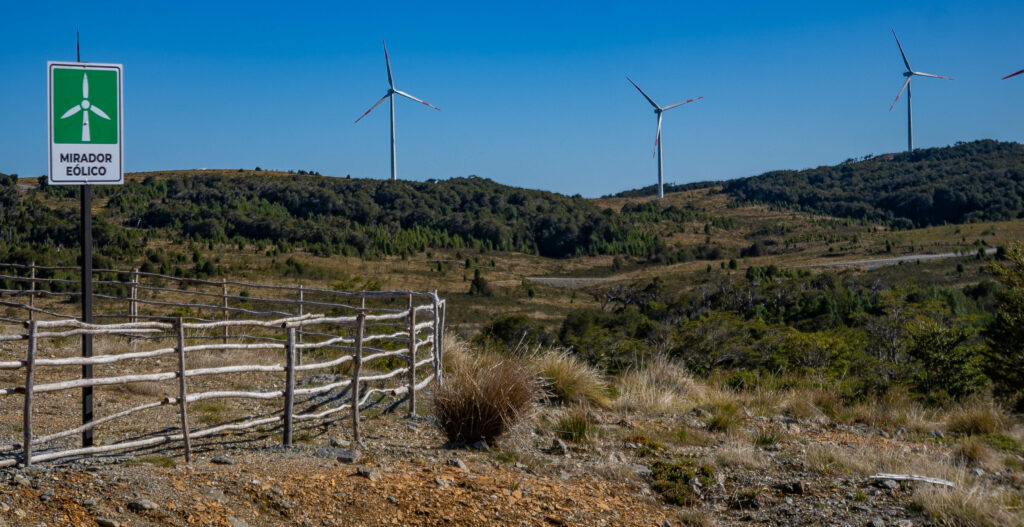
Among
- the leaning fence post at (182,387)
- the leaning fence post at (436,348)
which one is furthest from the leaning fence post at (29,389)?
the leaning fence post at (436,348)

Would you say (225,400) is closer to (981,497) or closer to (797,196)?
(981,497)

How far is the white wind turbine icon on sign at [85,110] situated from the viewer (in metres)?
6.09

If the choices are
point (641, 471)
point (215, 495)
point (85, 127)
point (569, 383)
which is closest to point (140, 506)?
point (215, 495)

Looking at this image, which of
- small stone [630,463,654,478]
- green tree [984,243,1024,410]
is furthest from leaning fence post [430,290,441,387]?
green tree [984,243,1024,410]

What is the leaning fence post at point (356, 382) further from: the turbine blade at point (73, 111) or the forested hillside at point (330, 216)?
the forested hillside at point (330, 216)

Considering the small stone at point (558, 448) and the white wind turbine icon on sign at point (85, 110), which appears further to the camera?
the small stone at point (558, 448)

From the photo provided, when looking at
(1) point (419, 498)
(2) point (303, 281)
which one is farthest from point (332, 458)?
(2) point (303, 281)

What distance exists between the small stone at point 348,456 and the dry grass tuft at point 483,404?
137 centimetres

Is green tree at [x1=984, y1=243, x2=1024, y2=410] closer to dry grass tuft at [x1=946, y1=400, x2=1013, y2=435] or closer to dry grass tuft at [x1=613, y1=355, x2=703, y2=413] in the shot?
dry grass tuft at [x1=946, y1=400, x2=1013, y2=435]

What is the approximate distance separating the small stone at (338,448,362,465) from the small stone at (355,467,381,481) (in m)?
0.39

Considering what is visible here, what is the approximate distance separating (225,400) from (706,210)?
108796 millimetres

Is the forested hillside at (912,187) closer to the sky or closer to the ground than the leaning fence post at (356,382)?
closer to the sky

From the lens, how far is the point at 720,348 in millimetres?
22594

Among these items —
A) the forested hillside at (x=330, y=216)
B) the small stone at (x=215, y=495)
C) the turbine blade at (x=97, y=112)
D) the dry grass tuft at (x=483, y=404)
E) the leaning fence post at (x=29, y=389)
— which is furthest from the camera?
the forested hillside at (x=330, y=216)
